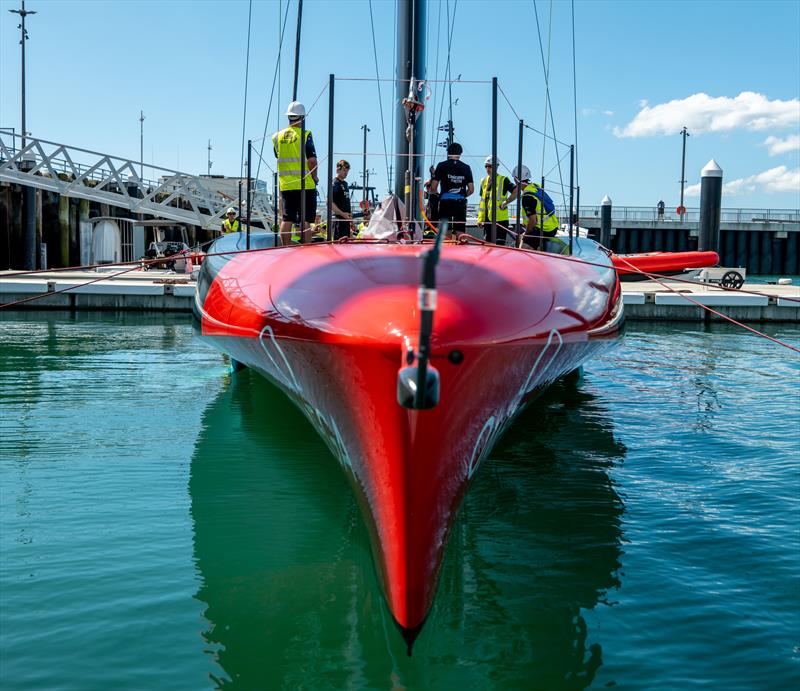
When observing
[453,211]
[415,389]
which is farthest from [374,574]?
[453,211]

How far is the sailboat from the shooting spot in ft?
11.5

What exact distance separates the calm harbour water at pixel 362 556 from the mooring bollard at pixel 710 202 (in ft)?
42.1

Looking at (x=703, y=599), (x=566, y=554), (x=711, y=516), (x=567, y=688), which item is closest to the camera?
(x=567, y=688)

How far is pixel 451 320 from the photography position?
3.64 m

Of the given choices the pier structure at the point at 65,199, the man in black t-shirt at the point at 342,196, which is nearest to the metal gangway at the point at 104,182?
the pier structure at the point at 65,199

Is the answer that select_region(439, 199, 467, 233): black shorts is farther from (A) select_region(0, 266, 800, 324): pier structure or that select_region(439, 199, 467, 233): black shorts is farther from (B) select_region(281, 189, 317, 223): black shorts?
(A) select_region(0, 266, 800, 324): pier structure

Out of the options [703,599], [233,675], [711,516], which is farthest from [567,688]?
[711,516]

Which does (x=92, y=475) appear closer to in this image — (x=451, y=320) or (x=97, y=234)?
(x=451, y=320)

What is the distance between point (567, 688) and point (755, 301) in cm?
1365

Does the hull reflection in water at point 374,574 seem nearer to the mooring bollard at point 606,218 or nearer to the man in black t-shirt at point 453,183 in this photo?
the man in black t-shirt at point 453,183

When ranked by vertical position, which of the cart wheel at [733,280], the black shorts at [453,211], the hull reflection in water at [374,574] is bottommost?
the hull reflection in water at [374,574]

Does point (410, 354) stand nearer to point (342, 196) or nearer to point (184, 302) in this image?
point (342, 196)

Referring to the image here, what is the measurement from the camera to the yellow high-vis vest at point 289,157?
286 inches

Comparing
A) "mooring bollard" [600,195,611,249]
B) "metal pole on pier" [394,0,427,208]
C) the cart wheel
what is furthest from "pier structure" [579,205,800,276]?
"metal pole on pier" [394,0,427,208]
